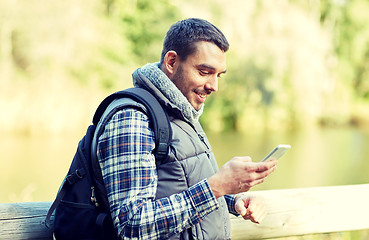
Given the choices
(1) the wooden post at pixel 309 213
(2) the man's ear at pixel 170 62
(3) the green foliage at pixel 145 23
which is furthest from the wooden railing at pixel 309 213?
(3) the green foliage at pixel 145 23

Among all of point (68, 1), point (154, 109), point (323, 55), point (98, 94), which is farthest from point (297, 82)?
point (154, 109)

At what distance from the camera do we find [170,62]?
1.71 meters

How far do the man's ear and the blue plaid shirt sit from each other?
0.32 meters

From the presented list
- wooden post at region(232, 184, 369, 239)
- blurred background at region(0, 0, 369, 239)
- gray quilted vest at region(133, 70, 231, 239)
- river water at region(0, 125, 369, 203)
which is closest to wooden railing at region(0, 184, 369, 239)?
wooden post at region(232, 184, 369, 239)

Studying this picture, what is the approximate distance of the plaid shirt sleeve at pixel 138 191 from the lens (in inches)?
54.7

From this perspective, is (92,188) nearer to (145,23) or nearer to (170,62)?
(170,62)

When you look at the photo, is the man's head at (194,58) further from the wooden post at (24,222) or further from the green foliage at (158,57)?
the green foliage at (158,57)

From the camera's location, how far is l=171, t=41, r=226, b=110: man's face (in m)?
1.68

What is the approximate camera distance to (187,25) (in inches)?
67.4

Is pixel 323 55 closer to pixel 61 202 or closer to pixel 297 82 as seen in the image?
pixel 297 82

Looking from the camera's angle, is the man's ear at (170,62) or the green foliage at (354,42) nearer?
the man's ear at (170,62)

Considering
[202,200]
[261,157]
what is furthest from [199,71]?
[261,157]

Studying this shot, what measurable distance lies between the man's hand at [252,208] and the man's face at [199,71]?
43cm

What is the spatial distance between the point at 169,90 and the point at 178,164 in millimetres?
287
